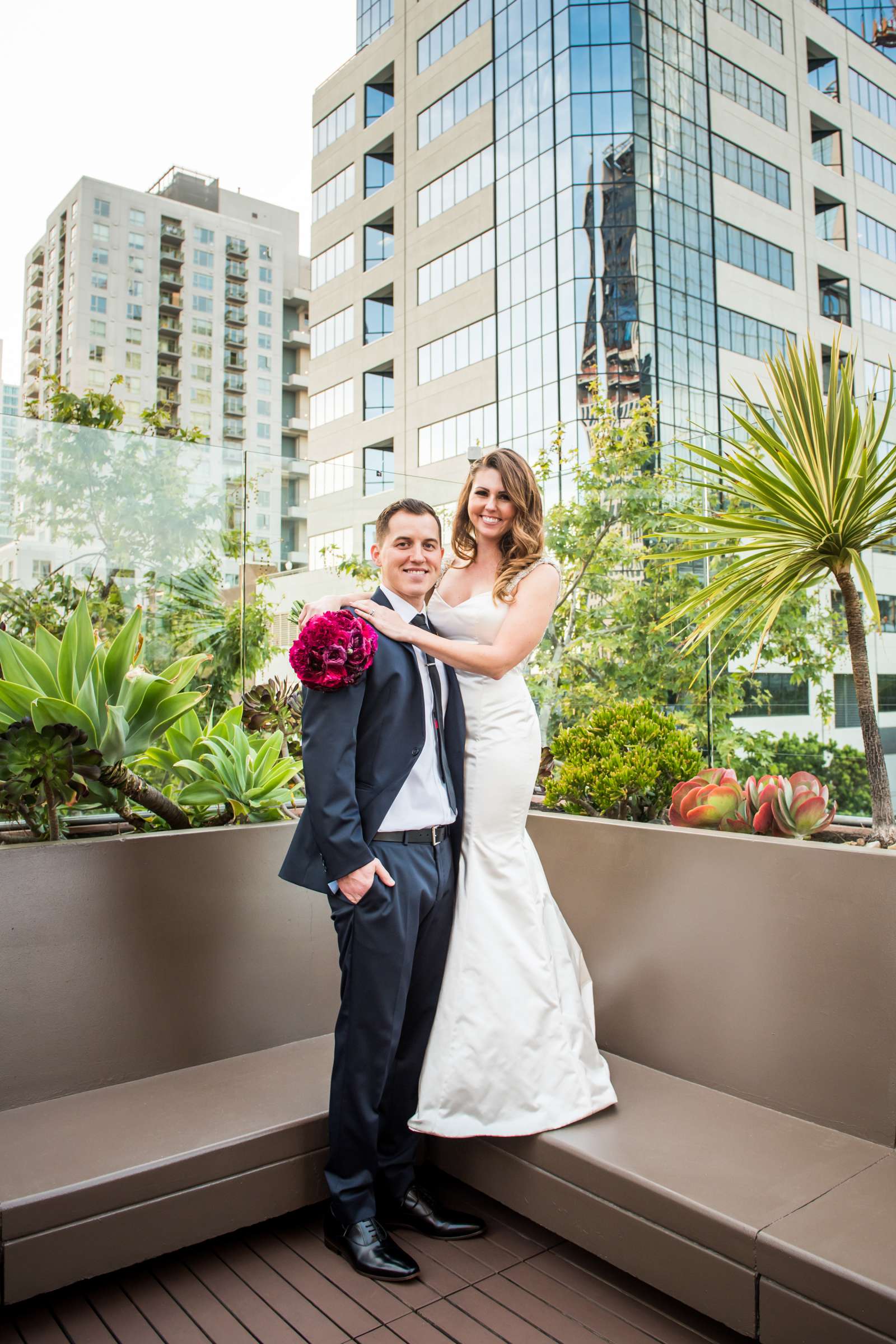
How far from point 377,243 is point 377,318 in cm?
263

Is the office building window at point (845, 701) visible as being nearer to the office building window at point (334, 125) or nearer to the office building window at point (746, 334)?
the office building window at point (746, 334)

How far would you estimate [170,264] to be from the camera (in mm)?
57062

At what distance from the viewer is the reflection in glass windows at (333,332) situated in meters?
31.2

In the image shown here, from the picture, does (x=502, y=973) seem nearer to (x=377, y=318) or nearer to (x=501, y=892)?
(x=501, y=892)

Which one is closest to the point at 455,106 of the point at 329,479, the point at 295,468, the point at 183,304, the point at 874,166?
the point at 874,166

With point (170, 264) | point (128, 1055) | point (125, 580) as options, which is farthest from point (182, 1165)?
point (170, 264)

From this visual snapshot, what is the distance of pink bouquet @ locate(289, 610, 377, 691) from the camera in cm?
198

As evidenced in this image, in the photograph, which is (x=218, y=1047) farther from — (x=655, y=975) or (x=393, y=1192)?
(x=655, y=975)

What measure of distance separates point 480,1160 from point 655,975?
0.64 metres

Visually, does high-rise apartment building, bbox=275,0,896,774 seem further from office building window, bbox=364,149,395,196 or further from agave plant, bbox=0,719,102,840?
agave plant, bbox=0,719,102,840

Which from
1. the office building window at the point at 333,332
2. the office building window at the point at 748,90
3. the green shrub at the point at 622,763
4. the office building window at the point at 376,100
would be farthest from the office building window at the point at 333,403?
the green shrub at the point at 622,763

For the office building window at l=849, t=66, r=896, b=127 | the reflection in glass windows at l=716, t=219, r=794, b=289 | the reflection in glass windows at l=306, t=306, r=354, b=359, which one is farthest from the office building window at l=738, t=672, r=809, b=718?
the office building window at l=849, t=66, r=896, b=127

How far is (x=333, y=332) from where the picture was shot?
Answer: 3203cm

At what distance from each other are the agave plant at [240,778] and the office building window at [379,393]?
27535 mm
